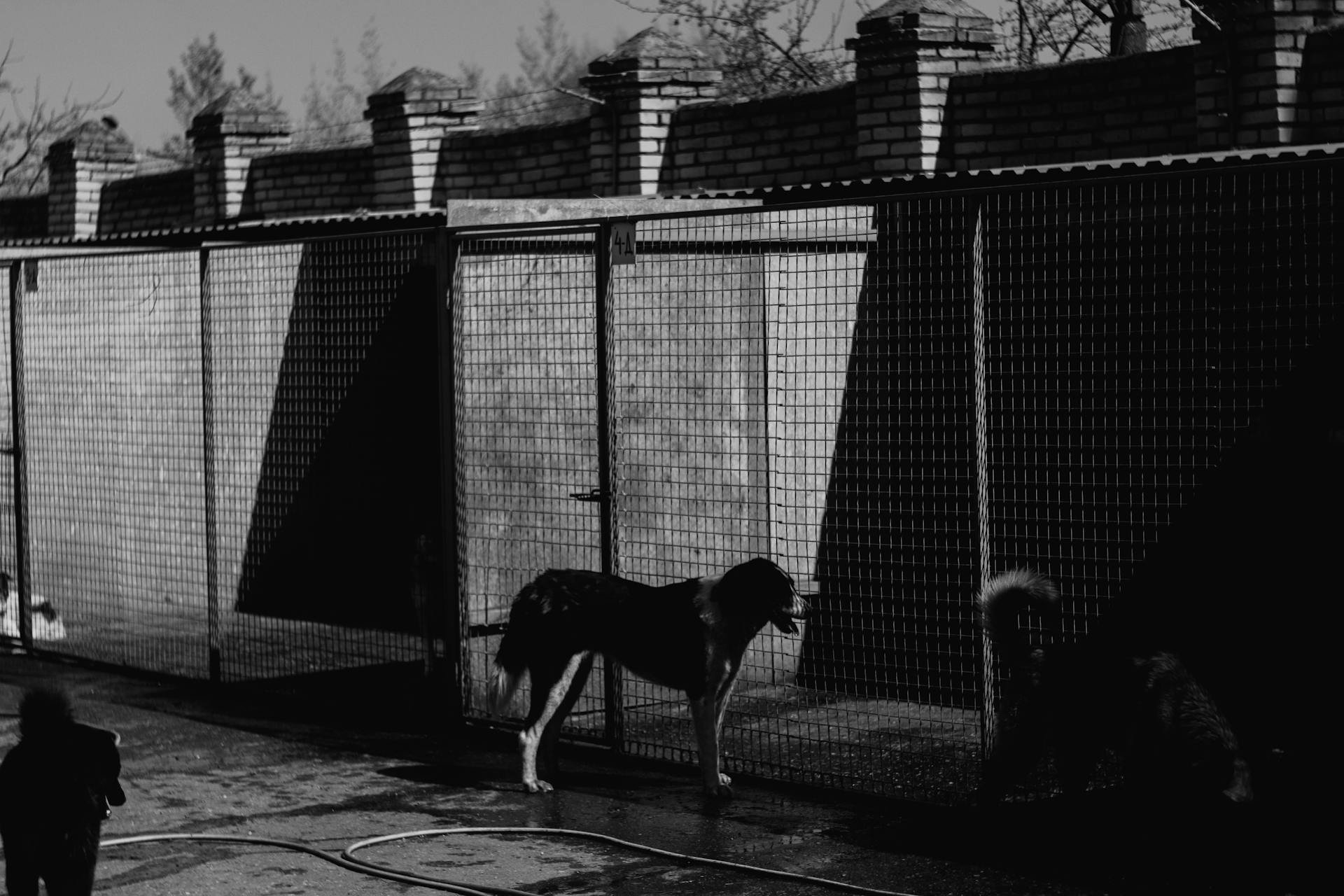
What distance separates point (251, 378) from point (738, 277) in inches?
195

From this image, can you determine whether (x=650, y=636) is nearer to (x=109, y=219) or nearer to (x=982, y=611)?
(x=982, y=611)

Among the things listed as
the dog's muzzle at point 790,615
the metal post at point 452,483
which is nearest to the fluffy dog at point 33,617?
the metal post at point 452,483

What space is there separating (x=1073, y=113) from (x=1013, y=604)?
640cm

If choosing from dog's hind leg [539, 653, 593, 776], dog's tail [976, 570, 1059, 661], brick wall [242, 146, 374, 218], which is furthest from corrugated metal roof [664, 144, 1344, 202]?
brick wall [242, 146, 374, 218]

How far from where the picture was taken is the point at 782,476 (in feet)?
30.6

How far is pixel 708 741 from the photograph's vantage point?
7.16m

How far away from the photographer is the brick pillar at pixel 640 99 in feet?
46.0

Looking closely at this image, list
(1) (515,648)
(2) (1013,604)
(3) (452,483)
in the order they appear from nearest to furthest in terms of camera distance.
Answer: (2) (1013,604) < (1) (515,648) < (3) (452,483)

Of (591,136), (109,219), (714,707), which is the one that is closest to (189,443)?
(591,136)

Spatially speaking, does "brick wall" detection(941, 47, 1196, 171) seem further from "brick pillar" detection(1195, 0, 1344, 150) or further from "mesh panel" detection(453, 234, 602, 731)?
"mesh panel" detection(453, 234, 602, 731)

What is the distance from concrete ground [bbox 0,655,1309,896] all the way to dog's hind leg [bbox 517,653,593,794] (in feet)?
0.30

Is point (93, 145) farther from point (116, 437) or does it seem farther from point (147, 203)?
point (116, 437)

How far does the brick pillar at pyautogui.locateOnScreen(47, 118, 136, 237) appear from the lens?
20.5 m

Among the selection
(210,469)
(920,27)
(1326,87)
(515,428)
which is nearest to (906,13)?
(920,27)
